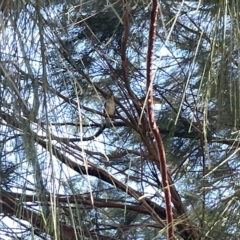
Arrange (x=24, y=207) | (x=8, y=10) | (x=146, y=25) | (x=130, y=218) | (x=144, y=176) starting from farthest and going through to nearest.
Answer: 1. (x=130, y=218)
2. (x=144, y=176)
3. (x=146, y=25)
4. (x=24, y=207)
5. (x=8, y=10)

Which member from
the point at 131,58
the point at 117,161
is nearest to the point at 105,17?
the point at 131,58

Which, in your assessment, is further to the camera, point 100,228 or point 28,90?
point 100,228

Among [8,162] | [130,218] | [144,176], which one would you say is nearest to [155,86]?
[144,176]

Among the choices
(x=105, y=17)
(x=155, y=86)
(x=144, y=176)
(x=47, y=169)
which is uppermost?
(x=105, y=17)

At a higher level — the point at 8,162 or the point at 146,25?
the point at 146,25

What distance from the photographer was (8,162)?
0.72 metres

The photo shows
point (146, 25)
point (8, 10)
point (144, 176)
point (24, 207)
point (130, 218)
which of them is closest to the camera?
point (8, 10)

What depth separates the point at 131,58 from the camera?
1.17 meters

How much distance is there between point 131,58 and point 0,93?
0.63 m

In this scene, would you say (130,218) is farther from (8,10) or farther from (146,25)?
(8,10)

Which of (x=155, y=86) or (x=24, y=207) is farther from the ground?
(x=155, y=86)

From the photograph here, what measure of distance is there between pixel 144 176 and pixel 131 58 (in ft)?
0.77

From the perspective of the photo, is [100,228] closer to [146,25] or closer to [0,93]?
[146,25]

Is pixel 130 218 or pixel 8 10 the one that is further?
pixel 130 218
